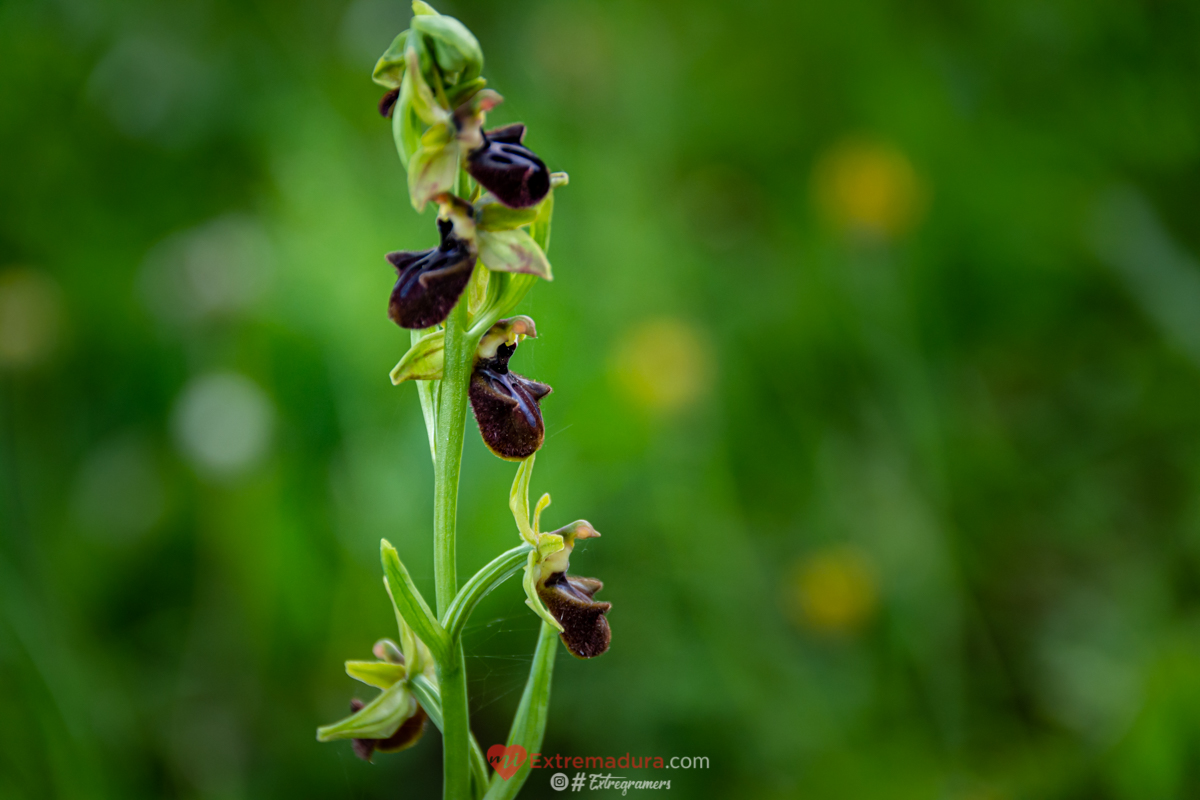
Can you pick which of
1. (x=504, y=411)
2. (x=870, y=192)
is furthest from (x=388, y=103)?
(x=870, y=192)

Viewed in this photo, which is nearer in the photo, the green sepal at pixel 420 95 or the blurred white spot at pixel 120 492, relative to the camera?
A: the green sepal at pixel 420 95

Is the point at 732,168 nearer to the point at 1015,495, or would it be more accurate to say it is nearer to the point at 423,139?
the point at 1015,495

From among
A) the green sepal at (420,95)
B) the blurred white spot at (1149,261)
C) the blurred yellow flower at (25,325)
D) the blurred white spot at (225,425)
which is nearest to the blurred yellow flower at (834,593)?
the blurred white spot at (1149,261)

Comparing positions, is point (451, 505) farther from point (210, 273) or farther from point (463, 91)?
point (210, 273)

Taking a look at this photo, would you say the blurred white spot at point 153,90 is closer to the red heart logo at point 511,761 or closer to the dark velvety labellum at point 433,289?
the dark velvety labellum at point 433,289

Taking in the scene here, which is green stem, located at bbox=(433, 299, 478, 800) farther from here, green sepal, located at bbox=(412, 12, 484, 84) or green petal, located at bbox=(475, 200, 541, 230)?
green sepal, located at bbox=(412, 12, 484, 84)

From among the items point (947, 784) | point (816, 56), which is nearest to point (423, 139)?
point (947, 784)

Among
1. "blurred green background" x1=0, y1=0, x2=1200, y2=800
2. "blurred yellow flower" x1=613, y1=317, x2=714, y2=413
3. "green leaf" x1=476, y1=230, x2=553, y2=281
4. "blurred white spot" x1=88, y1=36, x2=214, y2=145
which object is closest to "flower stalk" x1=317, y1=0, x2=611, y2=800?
"green leaf" x1=476, y1=230, x2=553, y2=281
